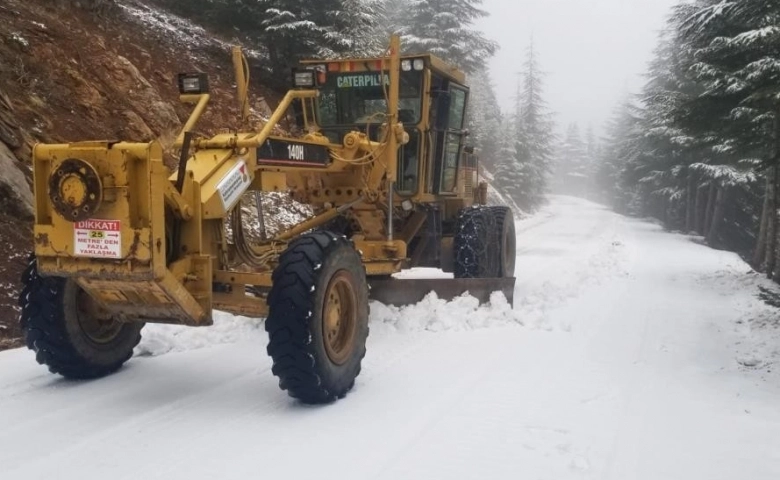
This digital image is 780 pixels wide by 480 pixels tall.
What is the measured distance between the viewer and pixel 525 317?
7.88m

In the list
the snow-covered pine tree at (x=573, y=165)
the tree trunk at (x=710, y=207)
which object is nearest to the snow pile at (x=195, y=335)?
the tree trunk at (x=710, y=207)

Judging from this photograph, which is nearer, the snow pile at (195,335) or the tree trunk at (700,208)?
the snow pile at (195,335)

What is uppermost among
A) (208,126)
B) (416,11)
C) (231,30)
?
(416,11)

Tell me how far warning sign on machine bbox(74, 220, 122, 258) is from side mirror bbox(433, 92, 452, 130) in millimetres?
5098

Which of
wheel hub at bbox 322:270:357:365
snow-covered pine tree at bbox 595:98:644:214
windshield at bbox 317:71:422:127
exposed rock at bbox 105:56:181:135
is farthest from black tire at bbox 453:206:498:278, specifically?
snow-covered pine tree at bbox 595:98:644:214

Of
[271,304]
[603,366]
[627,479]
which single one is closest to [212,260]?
[271,304]

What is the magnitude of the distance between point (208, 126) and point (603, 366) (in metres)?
9.68

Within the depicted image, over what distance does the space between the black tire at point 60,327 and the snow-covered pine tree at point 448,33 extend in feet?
77.4

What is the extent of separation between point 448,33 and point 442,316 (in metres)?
22.2

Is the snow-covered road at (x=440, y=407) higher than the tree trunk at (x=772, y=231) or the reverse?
the reverse

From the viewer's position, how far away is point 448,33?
27703mm

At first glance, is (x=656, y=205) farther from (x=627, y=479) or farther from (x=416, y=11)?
(x=627, y=479)

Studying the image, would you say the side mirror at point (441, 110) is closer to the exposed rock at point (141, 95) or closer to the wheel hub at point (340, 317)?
the wheel hub at point (340, 317)

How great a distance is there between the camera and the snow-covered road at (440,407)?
4.01 metres
